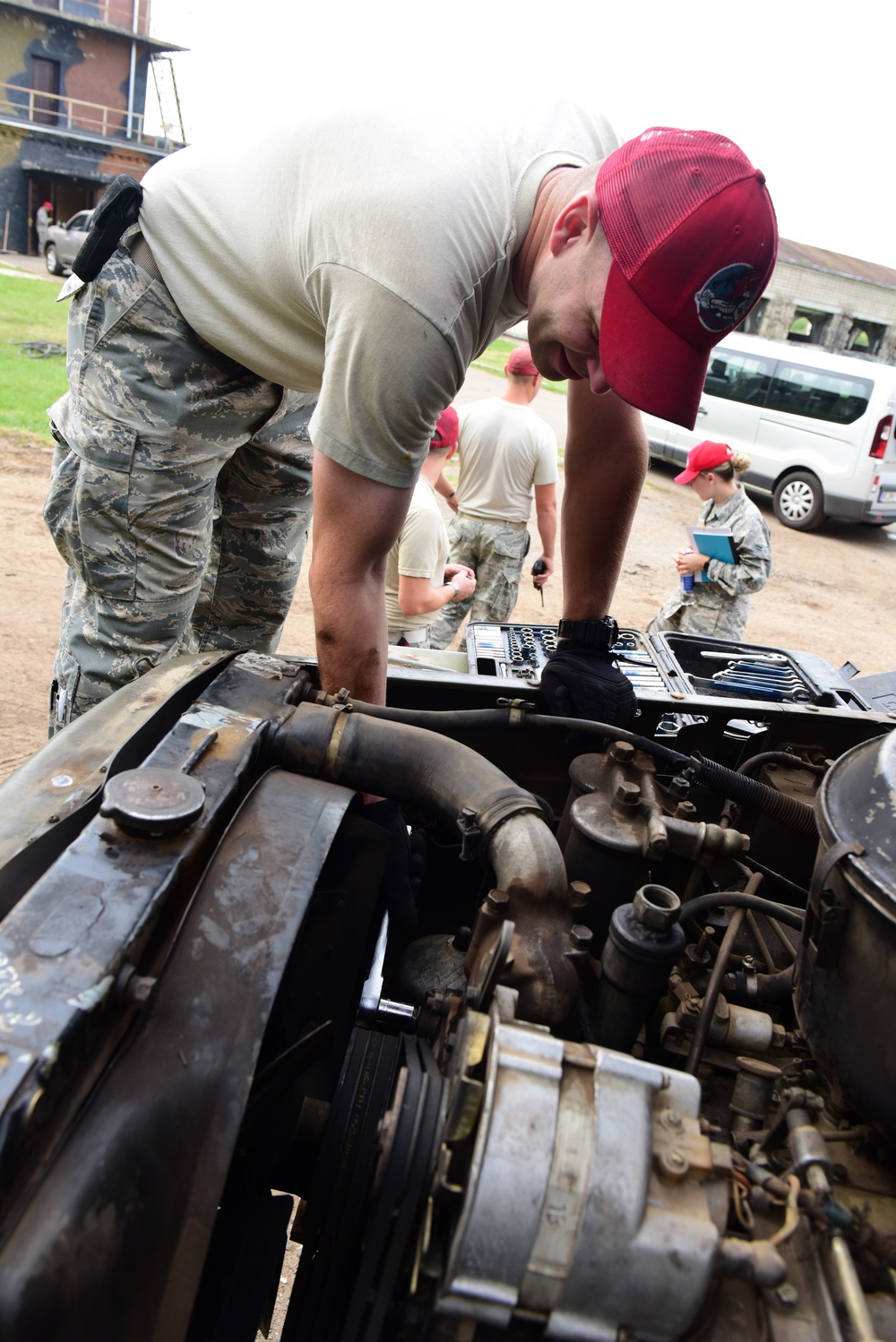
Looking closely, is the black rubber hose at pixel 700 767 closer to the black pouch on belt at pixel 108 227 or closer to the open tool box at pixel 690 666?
the open tool box at pixel 690 666

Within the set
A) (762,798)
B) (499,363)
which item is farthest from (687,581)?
(499,363)

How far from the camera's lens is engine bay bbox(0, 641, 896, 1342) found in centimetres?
87

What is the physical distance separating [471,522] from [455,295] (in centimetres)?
318

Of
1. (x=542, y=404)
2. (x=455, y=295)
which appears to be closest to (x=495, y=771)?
(x=455, y=295)

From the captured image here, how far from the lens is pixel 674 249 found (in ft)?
4.88

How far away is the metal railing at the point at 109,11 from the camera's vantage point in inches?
1048

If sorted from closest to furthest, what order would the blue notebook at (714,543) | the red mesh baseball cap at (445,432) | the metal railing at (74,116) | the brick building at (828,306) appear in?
1. the red mesh baseball cap at (445,432)
2. the blue notebook at (714,543)
3. the metal railing at (74,116)
4. the brick building at (828,306)

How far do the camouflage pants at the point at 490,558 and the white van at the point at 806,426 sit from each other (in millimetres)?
4942

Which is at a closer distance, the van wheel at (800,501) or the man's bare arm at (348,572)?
the man's bare arm at (348,572)

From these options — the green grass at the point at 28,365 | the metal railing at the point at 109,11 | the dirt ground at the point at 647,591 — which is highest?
the metal railing at the point at 109,11

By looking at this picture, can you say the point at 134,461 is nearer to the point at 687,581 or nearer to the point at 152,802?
the point at 152,802

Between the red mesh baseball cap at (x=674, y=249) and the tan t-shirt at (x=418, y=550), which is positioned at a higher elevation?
the red mesh baseball cap at (x=674, y=249)

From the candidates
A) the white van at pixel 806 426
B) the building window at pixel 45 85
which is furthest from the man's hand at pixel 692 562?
the building window at pixel 45 85

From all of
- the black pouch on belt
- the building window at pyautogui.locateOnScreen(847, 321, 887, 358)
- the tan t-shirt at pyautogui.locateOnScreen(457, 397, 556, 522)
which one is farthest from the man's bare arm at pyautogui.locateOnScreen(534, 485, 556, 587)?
the building window at pyautogui.locateOnScreen(847, 321, 887, 358)
